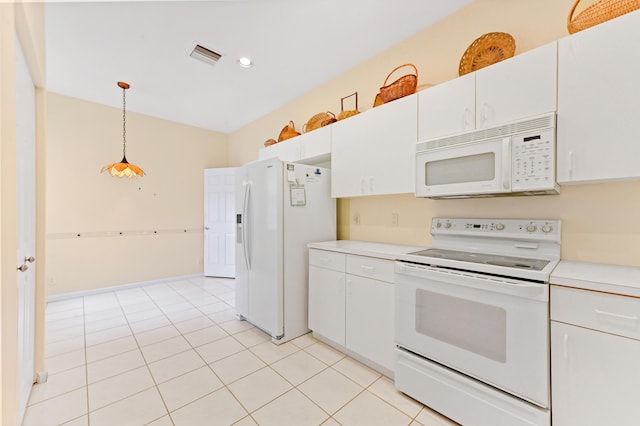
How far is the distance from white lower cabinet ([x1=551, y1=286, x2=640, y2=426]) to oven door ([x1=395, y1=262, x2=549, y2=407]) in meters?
0.05

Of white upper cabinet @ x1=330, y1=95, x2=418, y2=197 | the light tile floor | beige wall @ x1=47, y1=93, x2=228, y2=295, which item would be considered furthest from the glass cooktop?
beige wall @ x1=47, y1=93, x2=228, y2=295

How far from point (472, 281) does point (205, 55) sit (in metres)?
3.14

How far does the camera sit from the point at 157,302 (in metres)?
3.62

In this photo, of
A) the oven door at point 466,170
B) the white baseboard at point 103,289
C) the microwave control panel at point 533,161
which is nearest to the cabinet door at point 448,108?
the oven door at point 466,170

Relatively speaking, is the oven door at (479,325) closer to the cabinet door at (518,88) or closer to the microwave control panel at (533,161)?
the microwave control panel at (533,161)

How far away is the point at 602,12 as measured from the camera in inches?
53.0

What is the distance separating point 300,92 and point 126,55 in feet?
6.36

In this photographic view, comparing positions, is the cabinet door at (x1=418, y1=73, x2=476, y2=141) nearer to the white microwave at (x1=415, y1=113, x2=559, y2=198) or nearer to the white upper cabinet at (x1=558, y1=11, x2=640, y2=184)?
the white microwave at (x1=415, y1=113, x2=559, y2=198)

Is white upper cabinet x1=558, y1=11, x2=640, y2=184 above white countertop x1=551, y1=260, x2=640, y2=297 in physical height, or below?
above

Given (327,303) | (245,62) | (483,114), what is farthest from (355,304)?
(245,62)

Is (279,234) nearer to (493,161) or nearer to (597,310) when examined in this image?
(493,161)

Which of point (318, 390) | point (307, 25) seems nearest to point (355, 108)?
point (307, 25)

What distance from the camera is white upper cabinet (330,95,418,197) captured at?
2.06 meters

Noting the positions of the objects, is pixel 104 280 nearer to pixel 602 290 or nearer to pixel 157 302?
pixel 157 302
